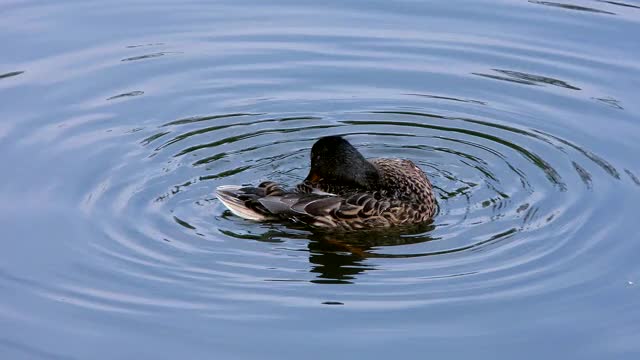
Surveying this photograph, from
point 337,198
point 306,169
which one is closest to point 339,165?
point 337,198

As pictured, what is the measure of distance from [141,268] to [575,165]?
3949mm

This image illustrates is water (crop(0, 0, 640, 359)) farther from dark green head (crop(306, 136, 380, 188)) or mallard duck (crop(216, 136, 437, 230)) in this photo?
dark green head (crop(306, 136, 380, 188))

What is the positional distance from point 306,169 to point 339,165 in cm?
104

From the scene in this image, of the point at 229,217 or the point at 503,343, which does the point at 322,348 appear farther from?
the point at 229,217

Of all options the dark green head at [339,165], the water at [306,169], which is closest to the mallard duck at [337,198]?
the dark green head at [339,165]

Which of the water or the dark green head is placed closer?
the water

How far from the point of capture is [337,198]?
36.3 ft

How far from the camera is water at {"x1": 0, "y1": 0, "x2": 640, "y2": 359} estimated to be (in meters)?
9.14

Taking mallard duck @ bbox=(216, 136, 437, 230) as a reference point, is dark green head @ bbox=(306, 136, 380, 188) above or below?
above

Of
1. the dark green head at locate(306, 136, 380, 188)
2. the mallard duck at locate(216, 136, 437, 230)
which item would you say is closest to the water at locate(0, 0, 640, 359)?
the mallard duck at locate(216, 136, 437, 230)

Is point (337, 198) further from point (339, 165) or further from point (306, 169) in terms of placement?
point (306, 169)

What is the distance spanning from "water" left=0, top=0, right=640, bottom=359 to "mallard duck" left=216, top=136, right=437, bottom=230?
165 millimetres

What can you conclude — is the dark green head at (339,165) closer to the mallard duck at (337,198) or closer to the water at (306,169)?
the mallard duck at (337,198)

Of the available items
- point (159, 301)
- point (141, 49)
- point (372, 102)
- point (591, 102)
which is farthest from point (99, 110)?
point (591, 102)
